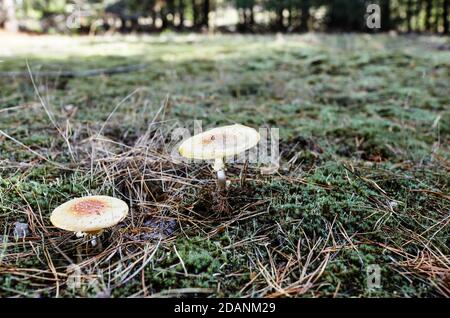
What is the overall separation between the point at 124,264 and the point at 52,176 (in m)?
0.96

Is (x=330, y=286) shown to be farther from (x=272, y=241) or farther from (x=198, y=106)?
(x=198, y=106)

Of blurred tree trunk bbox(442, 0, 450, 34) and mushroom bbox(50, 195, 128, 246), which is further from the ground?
blurred tree trunk bbox(442, 0, 450, 34)

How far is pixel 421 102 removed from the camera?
408cm

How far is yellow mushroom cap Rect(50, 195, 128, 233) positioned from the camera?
154cm

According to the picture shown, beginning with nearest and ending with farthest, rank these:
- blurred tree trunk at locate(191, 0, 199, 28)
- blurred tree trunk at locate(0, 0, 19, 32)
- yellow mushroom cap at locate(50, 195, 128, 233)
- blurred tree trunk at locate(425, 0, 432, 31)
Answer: yellow mushroom cap at locate(50, 195, 128, 233)
blurred tree trunk at locate(0, 0, 19, 32)
blurred tree trunk at locate(425, 0, 432, 31)
blurred tree trunk at locate(191, 0, 199, 28)

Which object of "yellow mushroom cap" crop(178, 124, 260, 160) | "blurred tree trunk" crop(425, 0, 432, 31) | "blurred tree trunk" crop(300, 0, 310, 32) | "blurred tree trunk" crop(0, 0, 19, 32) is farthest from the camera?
"blurred tree trunk" crop(425, 0, 432, 31)

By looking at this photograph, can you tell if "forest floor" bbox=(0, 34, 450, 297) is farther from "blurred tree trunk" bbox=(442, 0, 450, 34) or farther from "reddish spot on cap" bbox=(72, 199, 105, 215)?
"blurred tree trunk" bbox=(442, 0, 450, 34)

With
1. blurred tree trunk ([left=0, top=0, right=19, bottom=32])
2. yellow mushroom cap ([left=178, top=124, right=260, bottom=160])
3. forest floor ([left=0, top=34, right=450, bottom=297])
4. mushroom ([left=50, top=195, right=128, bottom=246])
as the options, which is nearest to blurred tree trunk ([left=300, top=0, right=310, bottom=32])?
blurred tree trunk ([left=0, top=0, right=19, bottom=32])

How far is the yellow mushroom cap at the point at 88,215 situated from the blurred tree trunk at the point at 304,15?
1665 centimetres

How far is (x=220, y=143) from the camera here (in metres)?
1.79

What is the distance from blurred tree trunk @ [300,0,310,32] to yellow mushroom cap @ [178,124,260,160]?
53.2ft

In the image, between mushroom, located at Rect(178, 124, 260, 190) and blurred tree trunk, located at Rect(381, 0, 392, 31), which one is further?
blurred tree trunk, located at Rect(381, 0, 392, 31)

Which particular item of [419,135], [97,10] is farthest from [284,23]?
[419,135]

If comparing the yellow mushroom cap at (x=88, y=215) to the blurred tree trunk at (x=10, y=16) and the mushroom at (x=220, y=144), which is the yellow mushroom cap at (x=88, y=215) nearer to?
the mushroom at (x=220, y=144)
